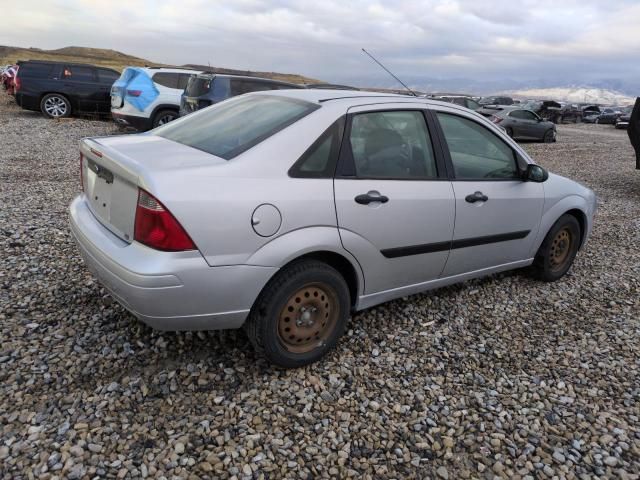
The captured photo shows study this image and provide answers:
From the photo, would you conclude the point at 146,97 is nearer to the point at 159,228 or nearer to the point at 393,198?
the point at 393,198

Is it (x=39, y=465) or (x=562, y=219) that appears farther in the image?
(x=562, y=219)

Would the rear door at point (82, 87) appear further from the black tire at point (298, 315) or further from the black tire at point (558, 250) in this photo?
the black tire at point (298, 315)

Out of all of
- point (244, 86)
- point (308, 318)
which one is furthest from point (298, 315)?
point (244, 86)

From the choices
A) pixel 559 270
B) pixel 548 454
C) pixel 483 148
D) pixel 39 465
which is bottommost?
pixel 39 465

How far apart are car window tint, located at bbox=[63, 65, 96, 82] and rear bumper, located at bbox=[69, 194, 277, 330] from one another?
14.4 meters

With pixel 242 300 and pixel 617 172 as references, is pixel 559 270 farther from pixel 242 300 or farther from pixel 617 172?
pixel 617 172

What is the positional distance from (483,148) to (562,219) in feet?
4.08

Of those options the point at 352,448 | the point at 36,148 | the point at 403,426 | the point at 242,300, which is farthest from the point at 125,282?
the point at 36,148

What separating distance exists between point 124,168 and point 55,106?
14.7 m

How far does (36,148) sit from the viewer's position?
1057 centimetres

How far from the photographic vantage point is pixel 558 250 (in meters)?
4.62

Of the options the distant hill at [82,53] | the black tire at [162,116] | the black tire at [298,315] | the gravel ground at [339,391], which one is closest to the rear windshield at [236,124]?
the black tire at [298,315]

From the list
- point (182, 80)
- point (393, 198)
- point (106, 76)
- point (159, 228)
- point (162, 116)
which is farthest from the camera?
point (106, 76)

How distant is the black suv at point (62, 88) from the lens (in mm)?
14570
